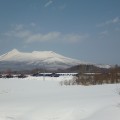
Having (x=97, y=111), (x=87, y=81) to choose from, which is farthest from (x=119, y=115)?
(x=87, y=81)

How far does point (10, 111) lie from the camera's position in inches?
620

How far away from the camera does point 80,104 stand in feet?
55.6

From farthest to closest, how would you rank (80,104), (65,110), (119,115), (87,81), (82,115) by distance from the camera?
(87,81)
(80,104)
(65,110)
(82,115)
(119,115)

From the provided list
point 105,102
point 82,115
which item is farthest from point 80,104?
point 82,115

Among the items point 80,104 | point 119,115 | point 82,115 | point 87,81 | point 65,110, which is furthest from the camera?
point 87,81

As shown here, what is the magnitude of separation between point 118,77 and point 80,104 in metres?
22.8

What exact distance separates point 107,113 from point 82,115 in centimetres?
128

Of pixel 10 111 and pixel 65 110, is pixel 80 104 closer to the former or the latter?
pixel 65 110

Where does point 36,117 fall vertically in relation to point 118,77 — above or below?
below

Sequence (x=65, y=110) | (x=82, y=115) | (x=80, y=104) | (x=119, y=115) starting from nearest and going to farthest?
1. (x=119, y=115)
2. (x=82, y=115)
3. (x=65, y=110)
4. (x=80, y=104)

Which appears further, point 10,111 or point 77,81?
point 77,81

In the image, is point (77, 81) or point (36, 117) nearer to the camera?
point (36, 117)

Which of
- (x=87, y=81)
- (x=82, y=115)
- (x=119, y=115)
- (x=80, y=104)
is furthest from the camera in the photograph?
(x=87, y=81)

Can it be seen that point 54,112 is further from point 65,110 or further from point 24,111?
point 24,111
